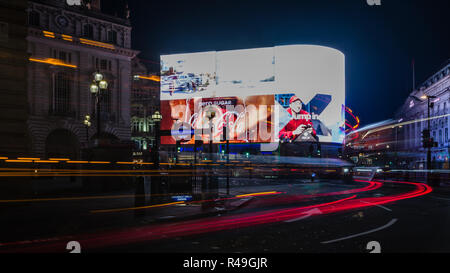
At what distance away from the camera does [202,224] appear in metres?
10.8

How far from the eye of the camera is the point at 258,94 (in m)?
66.1

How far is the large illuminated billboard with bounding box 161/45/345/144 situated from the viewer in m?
65.8

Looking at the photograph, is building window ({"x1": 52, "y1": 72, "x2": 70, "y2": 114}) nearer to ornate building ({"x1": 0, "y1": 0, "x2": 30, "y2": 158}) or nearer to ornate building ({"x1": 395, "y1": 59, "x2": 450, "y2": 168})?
ornate building ({"x1": 0, "y1": 0, "x2": 30, "y2": 158})

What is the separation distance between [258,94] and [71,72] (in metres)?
31.9

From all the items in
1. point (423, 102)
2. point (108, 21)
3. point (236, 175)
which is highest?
point (108, 21)

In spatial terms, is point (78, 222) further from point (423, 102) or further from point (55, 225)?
point (423, 102)

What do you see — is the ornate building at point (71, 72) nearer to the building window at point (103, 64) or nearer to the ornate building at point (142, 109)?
the building window at point (103, 64)

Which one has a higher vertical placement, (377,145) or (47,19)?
(47,19)

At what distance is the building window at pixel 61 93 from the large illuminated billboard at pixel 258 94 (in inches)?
858

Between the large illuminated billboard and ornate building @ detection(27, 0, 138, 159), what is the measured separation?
16.4 m

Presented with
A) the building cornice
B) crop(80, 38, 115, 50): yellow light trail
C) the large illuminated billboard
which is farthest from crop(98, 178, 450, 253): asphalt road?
the large illuminated billboard

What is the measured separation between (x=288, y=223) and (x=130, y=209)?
19.8 feet
